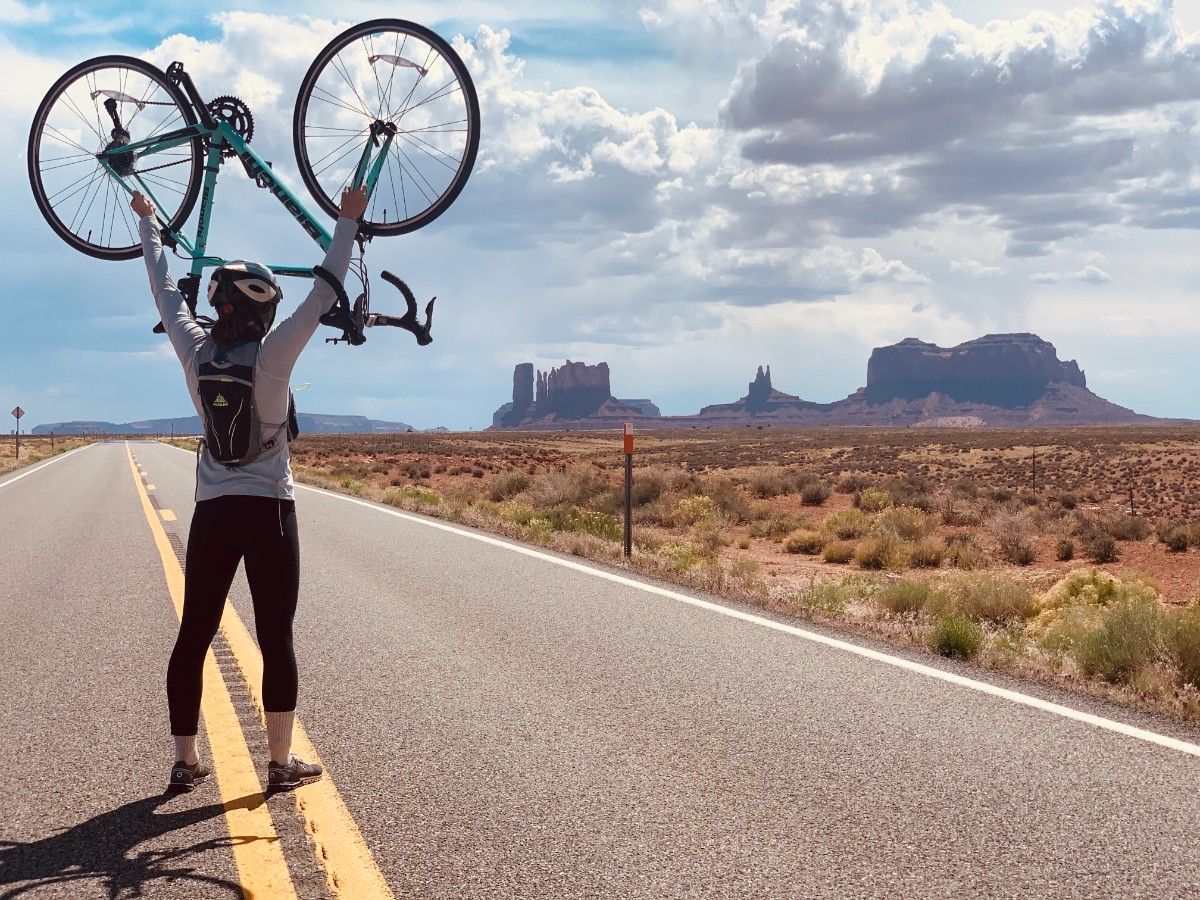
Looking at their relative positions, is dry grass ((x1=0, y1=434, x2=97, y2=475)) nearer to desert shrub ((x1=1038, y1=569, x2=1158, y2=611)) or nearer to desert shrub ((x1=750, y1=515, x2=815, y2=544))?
desert shrub ((x1=750, y1=515, x2=815, y2=544))

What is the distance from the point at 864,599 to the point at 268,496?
7347 mm

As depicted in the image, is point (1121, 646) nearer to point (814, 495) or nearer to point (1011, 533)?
point (1011, 533)

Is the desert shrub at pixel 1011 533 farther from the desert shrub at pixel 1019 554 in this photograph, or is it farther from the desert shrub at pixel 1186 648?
the desert shrub at pixel 1186 648

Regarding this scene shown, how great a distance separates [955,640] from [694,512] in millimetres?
15714

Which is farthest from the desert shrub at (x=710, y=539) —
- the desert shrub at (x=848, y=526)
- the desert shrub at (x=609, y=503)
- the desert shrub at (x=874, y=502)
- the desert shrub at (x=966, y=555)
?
the desert shrub at (x=874, y=502)

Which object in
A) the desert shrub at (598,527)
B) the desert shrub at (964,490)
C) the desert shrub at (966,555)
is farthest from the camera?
the desert shrub at (964,490)

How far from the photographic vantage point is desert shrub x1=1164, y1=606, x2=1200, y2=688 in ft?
20.4

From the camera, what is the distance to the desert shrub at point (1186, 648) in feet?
20.4

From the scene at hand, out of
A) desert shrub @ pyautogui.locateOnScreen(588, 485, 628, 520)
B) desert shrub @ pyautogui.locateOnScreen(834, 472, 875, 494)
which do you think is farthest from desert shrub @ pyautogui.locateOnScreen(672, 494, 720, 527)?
desert shrub @ pyautogui.locateOnScreen(834, 472, 875, 494)

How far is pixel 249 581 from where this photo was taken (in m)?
3.72

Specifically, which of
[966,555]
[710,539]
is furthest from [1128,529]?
[710,539]

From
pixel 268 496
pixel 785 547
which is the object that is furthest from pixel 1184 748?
pixel 785 547

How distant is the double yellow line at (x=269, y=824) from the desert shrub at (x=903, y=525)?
48.2ft

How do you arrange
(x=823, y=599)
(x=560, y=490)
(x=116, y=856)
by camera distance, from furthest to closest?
(x=560, y=490)
(x=823, y=599)
(x=116, y=856)
